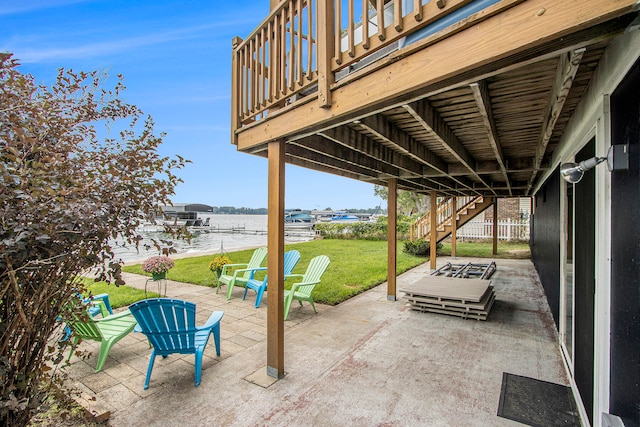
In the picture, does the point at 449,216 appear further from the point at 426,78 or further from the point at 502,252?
the point at 426,78

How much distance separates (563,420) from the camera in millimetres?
2338

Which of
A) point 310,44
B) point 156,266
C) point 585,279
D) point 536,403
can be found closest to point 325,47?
point 310,44

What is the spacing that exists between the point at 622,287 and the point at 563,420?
4.91 ft

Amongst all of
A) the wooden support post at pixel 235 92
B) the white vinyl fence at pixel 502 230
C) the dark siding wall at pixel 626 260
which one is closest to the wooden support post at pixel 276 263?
the wooden support post at pixel 235 92

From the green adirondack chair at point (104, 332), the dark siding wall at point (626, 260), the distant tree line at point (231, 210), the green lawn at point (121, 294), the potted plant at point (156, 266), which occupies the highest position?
the distant tree line at point (231, 210)

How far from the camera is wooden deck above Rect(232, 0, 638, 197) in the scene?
1.30m

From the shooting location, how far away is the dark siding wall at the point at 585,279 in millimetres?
2082

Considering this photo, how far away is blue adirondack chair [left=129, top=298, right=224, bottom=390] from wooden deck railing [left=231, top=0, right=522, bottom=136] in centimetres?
195

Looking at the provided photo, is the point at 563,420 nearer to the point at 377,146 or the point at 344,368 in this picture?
the point at 344,368

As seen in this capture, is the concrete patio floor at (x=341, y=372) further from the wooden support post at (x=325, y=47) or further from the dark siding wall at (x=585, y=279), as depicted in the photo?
the wooden support post at (x=325, y=47)

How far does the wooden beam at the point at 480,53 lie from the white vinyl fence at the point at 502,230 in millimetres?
15033

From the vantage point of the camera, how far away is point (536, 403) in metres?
2.54

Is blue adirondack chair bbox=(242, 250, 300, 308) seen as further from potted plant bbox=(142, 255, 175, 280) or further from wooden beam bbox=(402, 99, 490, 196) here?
wooden beam bbox=(402, 99, 490, 196)

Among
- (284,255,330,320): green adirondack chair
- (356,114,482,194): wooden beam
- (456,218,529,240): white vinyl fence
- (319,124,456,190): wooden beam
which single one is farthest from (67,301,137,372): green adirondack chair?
(456,218,529,240): white vinyl fence
